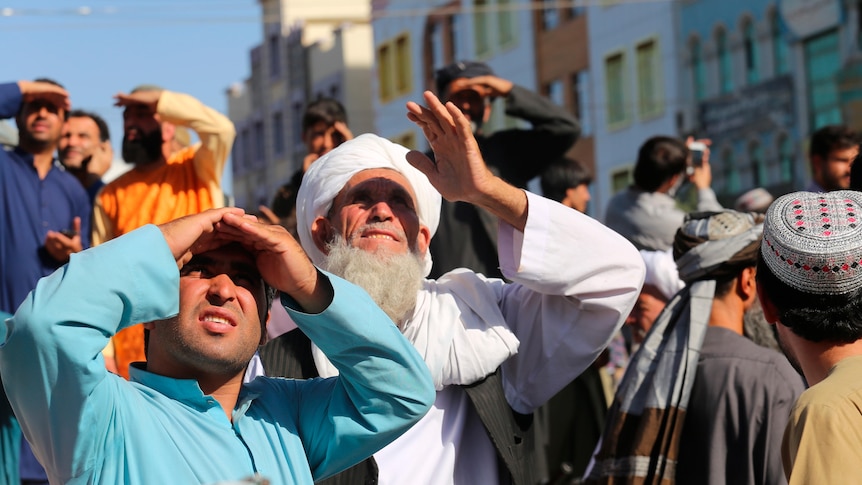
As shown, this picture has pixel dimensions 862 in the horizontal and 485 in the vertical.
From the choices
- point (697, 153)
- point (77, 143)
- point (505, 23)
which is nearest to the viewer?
point (77, 143)

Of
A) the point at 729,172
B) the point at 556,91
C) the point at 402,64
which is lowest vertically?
the point at 729,172

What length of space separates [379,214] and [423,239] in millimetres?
A: 196

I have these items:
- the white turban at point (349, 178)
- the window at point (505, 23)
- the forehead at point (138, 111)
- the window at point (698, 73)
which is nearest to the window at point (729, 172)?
the window at point (698, 73)

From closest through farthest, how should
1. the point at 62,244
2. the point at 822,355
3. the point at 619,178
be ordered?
the point at 822,355
the point at 62,244
the point at 619,178

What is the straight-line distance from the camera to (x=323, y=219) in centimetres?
457

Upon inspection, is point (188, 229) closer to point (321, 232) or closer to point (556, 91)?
point (321, 232)

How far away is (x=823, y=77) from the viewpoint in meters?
27.0

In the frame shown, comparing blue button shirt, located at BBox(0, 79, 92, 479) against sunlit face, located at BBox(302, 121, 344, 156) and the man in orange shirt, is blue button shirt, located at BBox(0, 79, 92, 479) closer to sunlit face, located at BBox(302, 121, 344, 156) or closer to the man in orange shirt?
the man in orange shirt

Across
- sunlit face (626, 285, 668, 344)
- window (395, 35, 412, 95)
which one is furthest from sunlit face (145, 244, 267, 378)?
window (395, 35, 412, 95)

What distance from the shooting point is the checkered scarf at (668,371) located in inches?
193

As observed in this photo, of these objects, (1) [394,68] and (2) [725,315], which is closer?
(2) [725,315]

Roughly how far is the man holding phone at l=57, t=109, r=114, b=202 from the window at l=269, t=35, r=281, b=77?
43.6 metres

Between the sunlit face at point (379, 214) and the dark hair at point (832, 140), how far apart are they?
11.2ft

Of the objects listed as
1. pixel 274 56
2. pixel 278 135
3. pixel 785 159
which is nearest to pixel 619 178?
pixel 785 159
